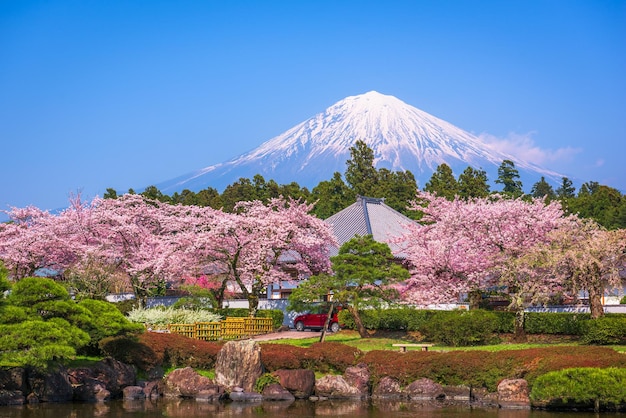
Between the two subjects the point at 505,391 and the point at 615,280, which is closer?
the point at 505,391

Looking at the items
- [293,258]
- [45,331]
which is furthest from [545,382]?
[293,258]

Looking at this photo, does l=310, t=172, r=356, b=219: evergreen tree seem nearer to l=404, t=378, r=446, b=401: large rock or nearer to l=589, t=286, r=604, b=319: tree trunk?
l=589, t=286, r=604, b=319: tree trunk

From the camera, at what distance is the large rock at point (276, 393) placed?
2423 centimetres

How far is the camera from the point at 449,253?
36.3 m

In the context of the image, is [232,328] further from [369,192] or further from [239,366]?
[369,192]

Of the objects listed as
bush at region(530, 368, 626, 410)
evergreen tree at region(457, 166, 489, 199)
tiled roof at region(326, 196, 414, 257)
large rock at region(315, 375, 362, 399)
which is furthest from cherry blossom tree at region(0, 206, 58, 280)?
evergreen tree at region(457, 166, 489, 199)

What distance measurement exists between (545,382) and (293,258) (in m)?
25.6

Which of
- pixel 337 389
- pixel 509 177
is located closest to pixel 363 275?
pixel 337 389

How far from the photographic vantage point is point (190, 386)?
81.5 ft

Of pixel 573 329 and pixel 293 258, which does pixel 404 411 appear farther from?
pixel 293 258

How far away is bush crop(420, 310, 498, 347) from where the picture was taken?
1183 inches

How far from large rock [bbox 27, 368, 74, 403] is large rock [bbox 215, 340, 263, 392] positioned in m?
4.60

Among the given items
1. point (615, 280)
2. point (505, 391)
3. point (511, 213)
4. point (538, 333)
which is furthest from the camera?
point (511, 213)

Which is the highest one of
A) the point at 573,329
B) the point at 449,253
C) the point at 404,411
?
the point at 449,253
